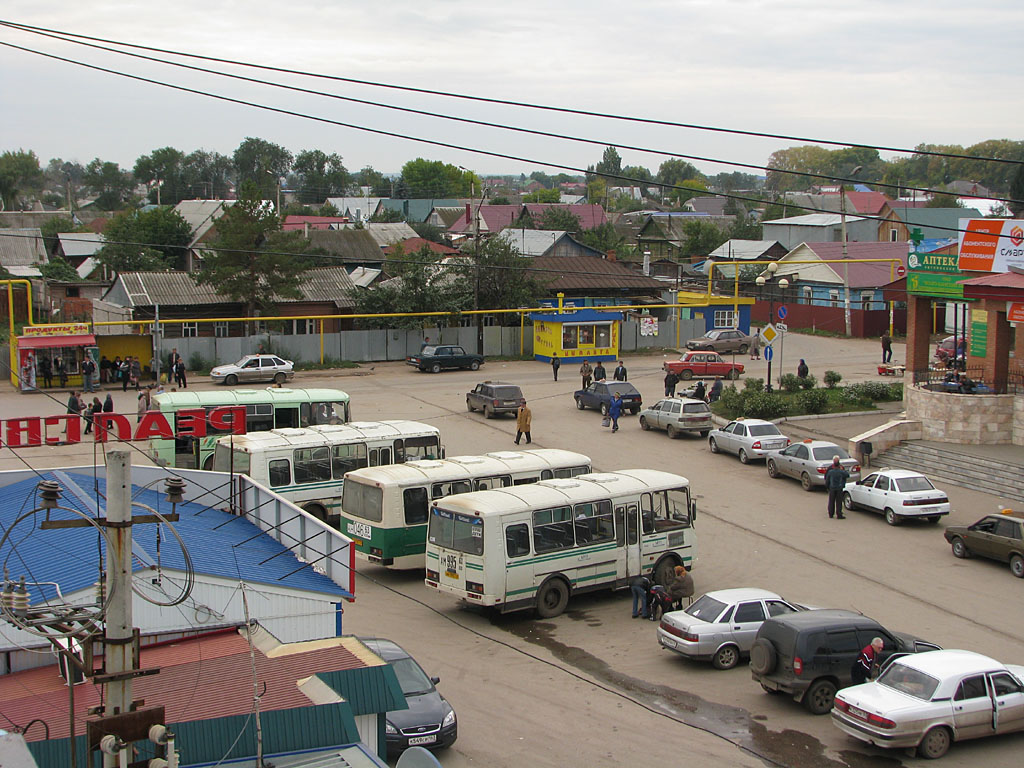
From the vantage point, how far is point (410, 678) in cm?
1322

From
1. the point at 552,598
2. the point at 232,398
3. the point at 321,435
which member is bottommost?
the point at 552,598

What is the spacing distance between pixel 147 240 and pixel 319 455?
6174 centimetres

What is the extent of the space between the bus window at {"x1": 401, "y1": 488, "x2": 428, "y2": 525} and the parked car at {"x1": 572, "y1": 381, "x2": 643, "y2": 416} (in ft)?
55.2

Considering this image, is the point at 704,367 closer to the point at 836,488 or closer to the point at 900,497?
the point at 836,488

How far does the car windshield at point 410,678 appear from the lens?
13.0 meters

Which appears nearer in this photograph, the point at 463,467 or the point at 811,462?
the point at 463,467

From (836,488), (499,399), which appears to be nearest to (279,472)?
(836,488)

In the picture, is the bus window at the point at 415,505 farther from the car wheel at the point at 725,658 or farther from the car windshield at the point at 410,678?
the car wheel at the point at 725,658

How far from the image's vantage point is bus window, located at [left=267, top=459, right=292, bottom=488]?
73.5 feet

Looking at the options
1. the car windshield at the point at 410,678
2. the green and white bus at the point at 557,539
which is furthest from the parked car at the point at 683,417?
the car windshield at the point at 410,678

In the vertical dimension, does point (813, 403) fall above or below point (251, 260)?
below

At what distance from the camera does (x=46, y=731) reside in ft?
27.9

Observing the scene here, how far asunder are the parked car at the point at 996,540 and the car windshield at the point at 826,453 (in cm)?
543

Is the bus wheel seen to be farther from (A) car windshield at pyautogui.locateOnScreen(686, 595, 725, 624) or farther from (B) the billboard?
(B) the billboard
